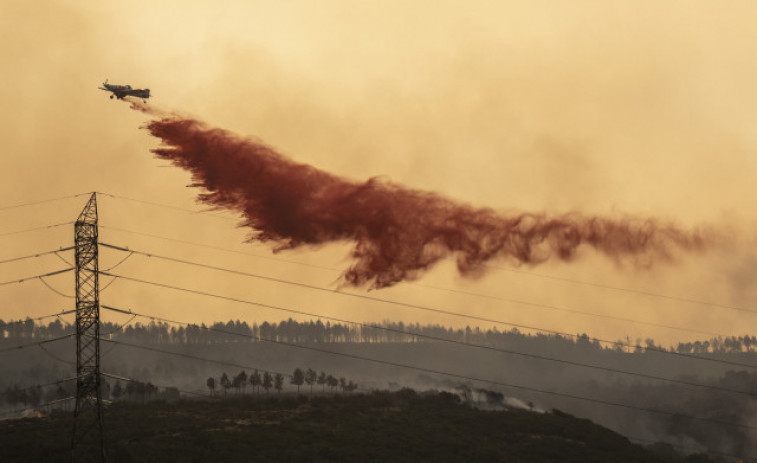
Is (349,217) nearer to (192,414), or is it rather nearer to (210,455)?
(210,455)

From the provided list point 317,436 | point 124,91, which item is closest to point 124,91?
point 124,91

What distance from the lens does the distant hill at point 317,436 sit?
142 meters

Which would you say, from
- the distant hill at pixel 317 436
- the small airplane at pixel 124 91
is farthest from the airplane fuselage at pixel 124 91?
the distant hill at pixel 317 436

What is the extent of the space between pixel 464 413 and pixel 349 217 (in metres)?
109

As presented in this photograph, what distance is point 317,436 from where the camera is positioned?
162 meters

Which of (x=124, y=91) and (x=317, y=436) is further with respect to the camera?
(x=317, y=436)

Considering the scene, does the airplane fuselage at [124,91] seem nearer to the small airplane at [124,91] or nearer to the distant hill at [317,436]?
the small airplane at [124,91]

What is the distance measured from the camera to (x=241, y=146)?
100375mm

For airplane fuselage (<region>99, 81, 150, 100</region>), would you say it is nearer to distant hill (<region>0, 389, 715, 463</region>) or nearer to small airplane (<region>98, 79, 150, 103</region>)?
small airplane (<region>98, 79, 150, 103</region>)

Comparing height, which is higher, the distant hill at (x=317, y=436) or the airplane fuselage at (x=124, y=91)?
the airplane fuselage at (x=124, y=91)

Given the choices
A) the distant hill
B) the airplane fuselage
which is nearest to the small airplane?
the airplane fuselage

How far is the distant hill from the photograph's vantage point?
465 ft

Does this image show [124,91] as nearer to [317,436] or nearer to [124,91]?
[124,91]

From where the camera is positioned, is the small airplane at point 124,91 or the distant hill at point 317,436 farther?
the distant hill at point 317,436
